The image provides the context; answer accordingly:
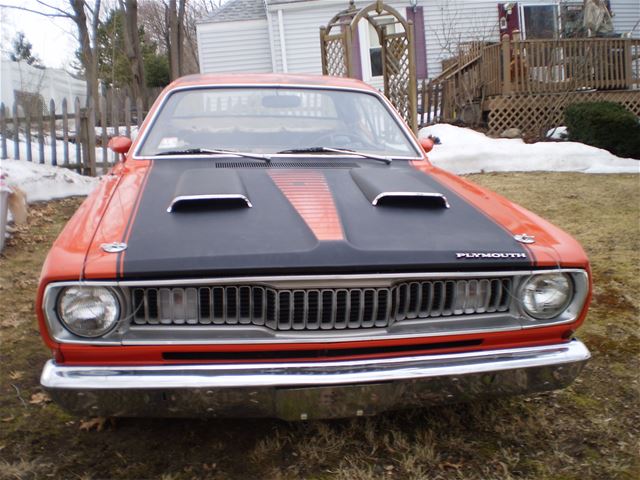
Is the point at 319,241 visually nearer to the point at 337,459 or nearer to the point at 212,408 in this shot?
the point at 212,408

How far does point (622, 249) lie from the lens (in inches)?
210

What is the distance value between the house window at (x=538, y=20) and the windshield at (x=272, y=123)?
14288 millimetres

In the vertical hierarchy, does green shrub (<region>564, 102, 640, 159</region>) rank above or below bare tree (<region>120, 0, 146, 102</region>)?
below

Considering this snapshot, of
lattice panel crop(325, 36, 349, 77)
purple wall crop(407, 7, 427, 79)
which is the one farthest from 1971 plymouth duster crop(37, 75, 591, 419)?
purple wall crop(407, 7, 427, 79)

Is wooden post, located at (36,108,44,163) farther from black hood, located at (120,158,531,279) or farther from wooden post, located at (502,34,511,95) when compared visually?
wooden post, located at (502,34,511,95)

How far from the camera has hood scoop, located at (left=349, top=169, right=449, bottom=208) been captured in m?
2.66

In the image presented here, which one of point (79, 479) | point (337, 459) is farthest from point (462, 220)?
Answer: point (79, 479)

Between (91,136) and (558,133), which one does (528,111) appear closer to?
(558,133)

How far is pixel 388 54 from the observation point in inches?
435

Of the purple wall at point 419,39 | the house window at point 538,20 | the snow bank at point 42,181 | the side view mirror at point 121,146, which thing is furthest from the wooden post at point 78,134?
the house window at point 538,20

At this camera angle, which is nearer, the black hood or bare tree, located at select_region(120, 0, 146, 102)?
the black hood

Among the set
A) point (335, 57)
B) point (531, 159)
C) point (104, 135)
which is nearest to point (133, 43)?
point (335, 57)

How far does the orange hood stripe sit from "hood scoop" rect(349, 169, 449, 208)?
7.6 inches

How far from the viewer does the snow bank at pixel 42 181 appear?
7.16 metres
